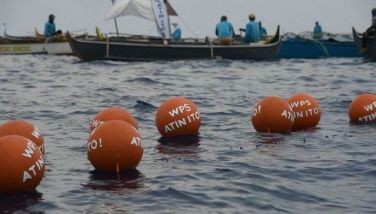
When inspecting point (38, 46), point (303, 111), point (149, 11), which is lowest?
point (303, 111)

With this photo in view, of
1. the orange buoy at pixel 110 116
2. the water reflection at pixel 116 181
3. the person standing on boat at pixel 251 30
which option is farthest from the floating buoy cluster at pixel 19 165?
the person standing on boat at pixel 251 30

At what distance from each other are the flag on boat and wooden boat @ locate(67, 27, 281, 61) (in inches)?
42.8

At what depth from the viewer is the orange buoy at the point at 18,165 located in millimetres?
8070

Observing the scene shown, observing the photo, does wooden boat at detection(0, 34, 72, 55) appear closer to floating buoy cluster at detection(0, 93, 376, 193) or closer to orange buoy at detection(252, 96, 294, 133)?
floating buoy cluster at detection(0, 93, 376, 193)

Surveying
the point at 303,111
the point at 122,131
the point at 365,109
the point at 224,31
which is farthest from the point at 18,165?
the point at 224,31

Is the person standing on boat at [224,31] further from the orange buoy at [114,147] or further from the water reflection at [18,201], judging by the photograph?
the water reflection at [18,201]

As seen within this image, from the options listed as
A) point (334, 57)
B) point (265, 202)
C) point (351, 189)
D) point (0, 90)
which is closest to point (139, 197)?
point (265, 202)

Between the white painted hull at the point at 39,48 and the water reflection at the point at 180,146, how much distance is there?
106ft

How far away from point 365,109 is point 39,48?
33.0 metres

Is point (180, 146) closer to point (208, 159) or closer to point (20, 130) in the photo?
point (208, 159)

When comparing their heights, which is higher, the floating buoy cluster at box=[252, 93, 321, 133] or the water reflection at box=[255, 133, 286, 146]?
the floating buoy cluster at box=[252, 93, 321, 133]

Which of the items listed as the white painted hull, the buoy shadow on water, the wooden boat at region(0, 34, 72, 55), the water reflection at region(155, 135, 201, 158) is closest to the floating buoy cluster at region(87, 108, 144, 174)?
the water reflection at region(155, 135, 201, 158)

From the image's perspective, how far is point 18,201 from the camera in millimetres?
8055

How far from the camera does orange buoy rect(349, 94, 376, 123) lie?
547 inches
